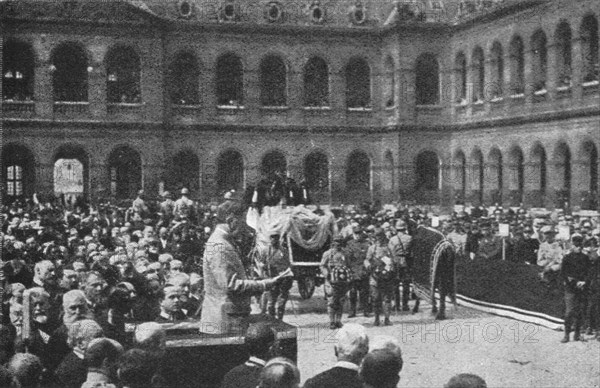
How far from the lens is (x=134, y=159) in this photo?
36.7 metres

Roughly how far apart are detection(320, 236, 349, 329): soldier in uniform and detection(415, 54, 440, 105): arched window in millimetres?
24941

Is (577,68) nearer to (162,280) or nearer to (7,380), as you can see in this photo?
(162,280)

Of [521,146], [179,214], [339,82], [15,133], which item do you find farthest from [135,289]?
[339,82]

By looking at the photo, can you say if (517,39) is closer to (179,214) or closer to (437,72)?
(437,72)

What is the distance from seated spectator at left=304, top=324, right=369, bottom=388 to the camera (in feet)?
17.5

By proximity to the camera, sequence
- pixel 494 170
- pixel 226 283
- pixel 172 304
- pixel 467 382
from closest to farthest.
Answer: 1. pixel 467 382
2. pixel 226 283
3. pixel 172 304
4. pixel 494 170

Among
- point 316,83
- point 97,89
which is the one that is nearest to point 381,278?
point 97,89

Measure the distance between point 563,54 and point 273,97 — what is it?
45.6ft

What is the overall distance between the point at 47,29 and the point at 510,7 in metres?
19.2

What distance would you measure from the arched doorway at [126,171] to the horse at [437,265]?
76.0ft

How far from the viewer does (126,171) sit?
36625 millimetres

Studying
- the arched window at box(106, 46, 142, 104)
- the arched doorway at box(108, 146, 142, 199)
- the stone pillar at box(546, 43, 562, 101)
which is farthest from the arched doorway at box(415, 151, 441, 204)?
the arched window at box(106, 46, 142, 104)

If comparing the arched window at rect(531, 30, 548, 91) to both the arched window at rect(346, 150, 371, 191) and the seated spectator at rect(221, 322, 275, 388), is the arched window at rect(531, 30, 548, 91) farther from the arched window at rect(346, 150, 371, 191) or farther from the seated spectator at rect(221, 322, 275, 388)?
the seated spectator at rect(221, 322, 275, 388)

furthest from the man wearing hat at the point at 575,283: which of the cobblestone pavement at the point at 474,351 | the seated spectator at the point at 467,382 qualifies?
the seated spectator at the point at 467,382
